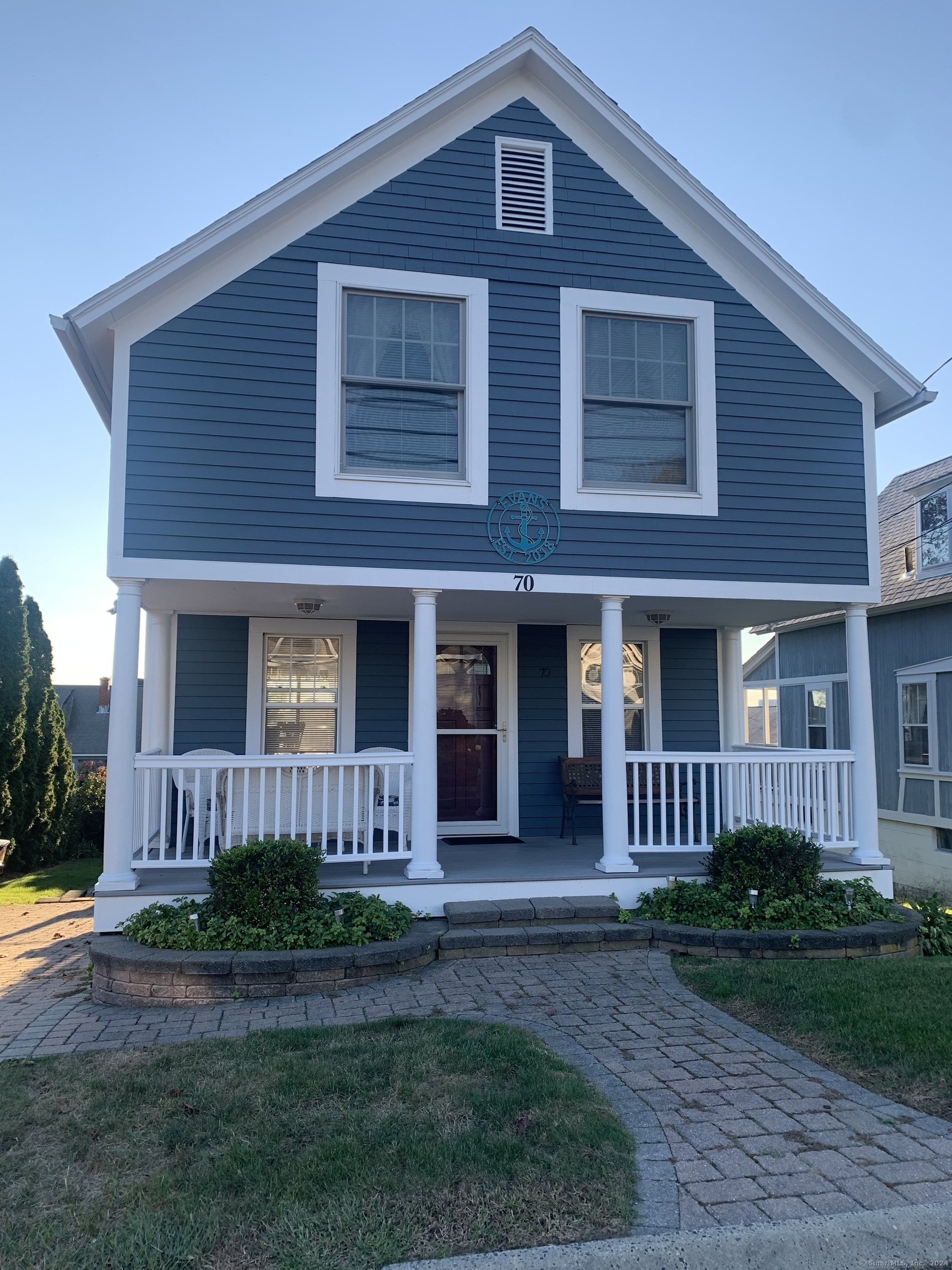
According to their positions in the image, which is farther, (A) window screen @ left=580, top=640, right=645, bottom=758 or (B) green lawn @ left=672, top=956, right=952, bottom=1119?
(A) window screen @ left=580, top=640, right=645, bottom=758

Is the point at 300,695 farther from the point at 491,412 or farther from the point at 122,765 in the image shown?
the point at 491,412

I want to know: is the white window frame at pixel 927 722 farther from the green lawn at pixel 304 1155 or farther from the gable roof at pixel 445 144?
the green lawn at pixel 304 1155

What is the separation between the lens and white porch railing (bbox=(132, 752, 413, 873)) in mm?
6957

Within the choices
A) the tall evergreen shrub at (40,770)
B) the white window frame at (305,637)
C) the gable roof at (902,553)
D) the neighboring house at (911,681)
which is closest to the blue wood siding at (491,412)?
the white window frame at (305,637)

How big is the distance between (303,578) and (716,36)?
8.01 meters

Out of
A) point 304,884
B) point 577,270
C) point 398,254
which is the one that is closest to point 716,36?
point 577,270

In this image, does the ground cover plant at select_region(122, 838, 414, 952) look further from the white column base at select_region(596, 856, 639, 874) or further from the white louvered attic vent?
the white louvered attic vent

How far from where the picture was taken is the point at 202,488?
712cm

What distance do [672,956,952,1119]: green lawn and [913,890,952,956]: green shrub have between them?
12.8 inches

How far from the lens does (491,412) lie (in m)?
7.70

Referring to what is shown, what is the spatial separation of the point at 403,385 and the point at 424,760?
3220 millimetres

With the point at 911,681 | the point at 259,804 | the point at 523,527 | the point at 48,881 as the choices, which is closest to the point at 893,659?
the point at 911,681

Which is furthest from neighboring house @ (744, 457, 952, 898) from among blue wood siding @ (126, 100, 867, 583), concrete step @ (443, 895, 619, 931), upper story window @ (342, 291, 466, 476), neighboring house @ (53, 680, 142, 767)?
neighboring house @ (53, 680, 142, 767)

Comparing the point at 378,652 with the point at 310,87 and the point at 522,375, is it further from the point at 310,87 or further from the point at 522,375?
the point at 310,87
